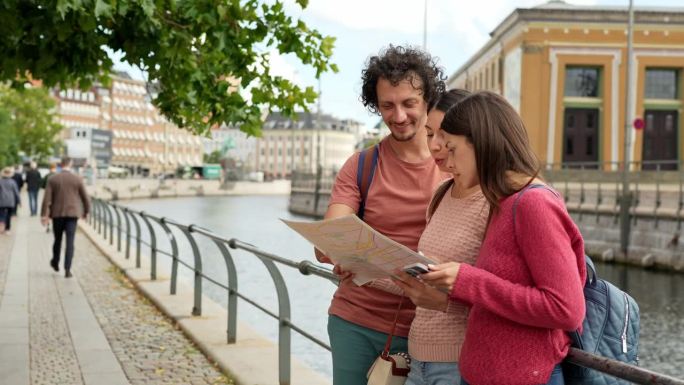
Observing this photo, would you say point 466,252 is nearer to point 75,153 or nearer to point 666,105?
point 666,105

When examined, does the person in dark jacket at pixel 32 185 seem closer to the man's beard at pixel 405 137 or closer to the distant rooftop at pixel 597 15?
the distant rooftop at pixel 597 15

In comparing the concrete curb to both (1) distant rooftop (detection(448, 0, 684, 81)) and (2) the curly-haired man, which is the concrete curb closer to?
(2) the curly-haired man

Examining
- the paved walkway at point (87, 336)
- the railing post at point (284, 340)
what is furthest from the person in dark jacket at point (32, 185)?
the railing post at point (284, 340)

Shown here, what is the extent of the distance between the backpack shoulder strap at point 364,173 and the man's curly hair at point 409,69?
0.76ft

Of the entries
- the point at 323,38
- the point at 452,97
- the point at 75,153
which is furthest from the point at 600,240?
the point at 75,153

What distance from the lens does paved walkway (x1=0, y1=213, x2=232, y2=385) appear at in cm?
768

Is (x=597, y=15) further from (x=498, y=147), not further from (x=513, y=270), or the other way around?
(x=513, y=270)

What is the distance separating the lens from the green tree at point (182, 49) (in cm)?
866

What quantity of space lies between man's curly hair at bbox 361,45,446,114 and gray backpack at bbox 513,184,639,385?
0.94 metres

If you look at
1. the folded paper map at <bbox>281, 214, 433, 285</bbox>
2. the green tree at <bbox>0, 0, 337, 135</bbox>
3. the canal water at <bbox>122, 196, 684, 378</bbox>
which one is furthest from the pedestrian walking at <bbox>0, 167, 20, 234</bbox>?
the folded paper map at <bbox>281, 214, 433, 285</bbox>

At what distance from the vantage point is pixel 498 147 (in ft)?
8.98

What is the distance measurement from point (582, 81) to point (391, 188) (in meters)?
57.9

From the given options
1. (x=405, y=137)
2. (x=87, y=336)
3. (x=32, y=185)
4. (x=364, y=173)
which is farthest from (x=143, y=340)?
(x=32, y=185)

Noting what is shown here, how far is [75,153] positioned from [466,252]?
236 ft
